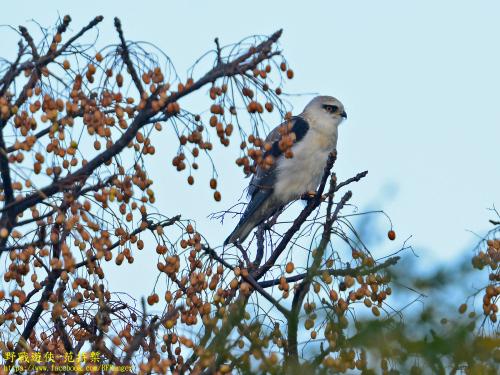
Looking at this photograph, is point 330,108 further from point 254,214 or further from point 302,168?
point 254,214

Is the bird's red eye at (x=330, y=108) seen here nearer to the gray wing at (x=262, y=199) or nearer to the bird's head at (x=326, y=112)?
the bird's head at (x=326, y=112)

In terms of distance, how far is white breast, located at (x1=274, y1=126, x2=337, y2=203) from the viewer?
9.95 metres

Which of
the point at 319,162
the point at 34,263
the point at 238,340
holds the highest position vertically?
the point at 319,162

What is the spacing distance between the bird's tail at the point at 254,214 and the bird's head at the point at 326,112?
3.46ft

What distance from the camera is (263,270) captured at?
6.64 meters

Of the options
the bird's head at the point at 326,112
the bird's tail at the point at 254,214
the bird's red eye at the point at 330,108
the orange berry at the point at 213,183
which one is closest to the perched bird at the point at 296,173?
the bird's tail at the point at 254,214

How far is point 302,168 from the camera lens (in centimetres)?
996

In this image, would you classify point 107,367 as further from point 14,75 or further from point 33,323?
point 14,75

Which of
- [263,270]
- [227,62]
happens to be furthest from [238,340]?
[263,270]

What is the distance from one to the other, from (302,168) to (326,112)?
2.90ft

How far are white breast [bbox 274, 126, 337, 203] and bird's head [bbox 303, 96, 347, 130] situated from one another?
340mm

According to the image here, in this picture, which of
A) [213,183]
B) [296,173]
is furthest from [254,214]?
[213,183]

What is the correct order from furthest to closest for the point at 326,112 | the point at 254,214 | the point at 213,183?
the point at 326,112
the point at 254,214
the point at 213,183

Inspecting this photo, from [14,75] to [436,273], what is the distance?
266 cm
